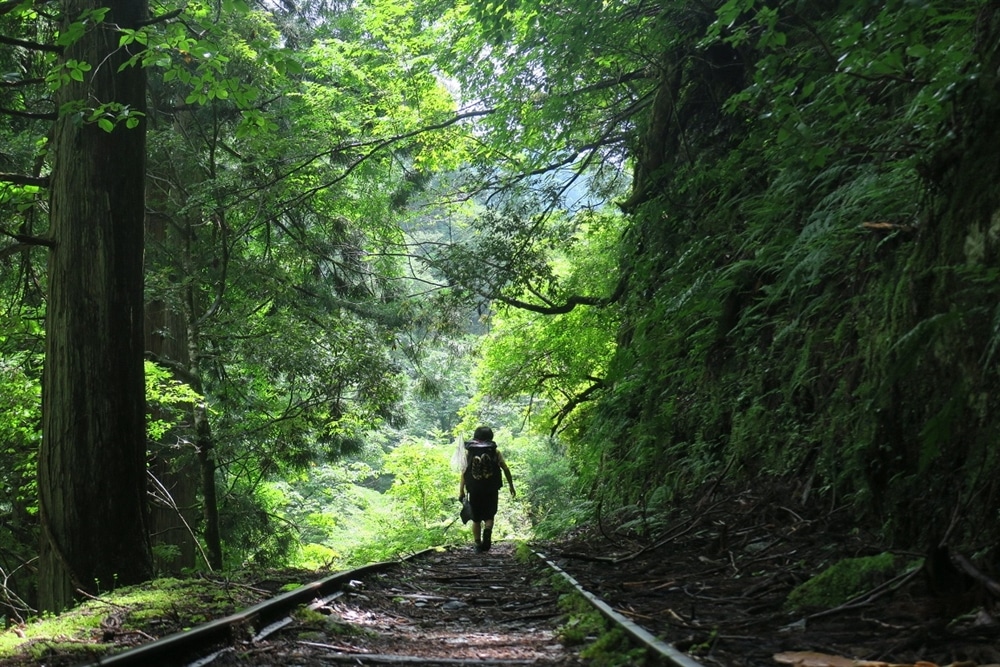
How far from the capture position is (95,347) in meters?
6.02

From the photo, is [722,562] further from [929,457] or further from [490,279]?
[490,279]

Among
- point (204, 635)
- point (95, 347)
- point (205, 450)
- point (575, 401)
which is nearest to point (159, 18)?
point (95, 347)

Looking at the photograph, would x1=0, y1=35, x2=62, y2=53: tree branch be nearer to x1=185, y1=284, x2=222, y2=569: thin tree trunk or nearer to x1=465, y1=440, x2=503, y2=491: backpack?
x1=185, y1=284, x2=222, y2=569: thin tree trunk

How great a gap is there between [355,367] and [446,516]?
24539 mm

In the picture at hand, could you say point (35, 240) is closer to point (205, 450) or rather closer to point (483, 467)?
point (483, 467)

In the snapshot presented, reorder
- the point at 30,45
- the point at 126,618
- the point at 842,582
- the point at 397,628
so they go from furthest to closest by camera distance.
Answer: the point at 30,45, the point at 397,628, the point at 126,618, the point at 842,582

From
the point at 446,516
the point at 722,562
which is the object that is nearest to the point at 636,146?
the point at 722,562

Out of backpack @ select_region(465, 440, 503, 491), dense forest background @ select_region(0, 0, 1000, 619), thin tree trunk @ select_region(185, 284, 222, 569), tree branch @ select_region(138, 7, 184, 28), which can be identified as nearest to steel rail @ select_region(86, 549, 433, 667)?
dense forest background @ select_region(0, 0, 1000, 619)

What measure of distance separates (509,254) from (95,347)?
9588 mm

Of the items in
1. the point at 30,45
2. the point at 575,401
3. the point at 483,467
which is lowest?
the point at 483,467

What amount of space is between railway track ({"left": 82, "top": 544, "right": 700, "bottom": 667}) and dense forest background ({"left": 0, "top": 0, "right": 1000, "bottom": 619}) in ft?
5.57

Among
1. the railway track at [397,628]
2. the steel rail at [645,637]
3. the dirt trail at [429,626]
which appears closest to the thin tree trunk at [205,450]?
the dirt trail at [429,626]

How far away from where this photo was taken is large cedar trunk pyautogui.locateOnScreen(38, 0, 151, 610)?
572 centimetres

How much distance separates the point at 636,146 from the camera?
13117 millimetres
